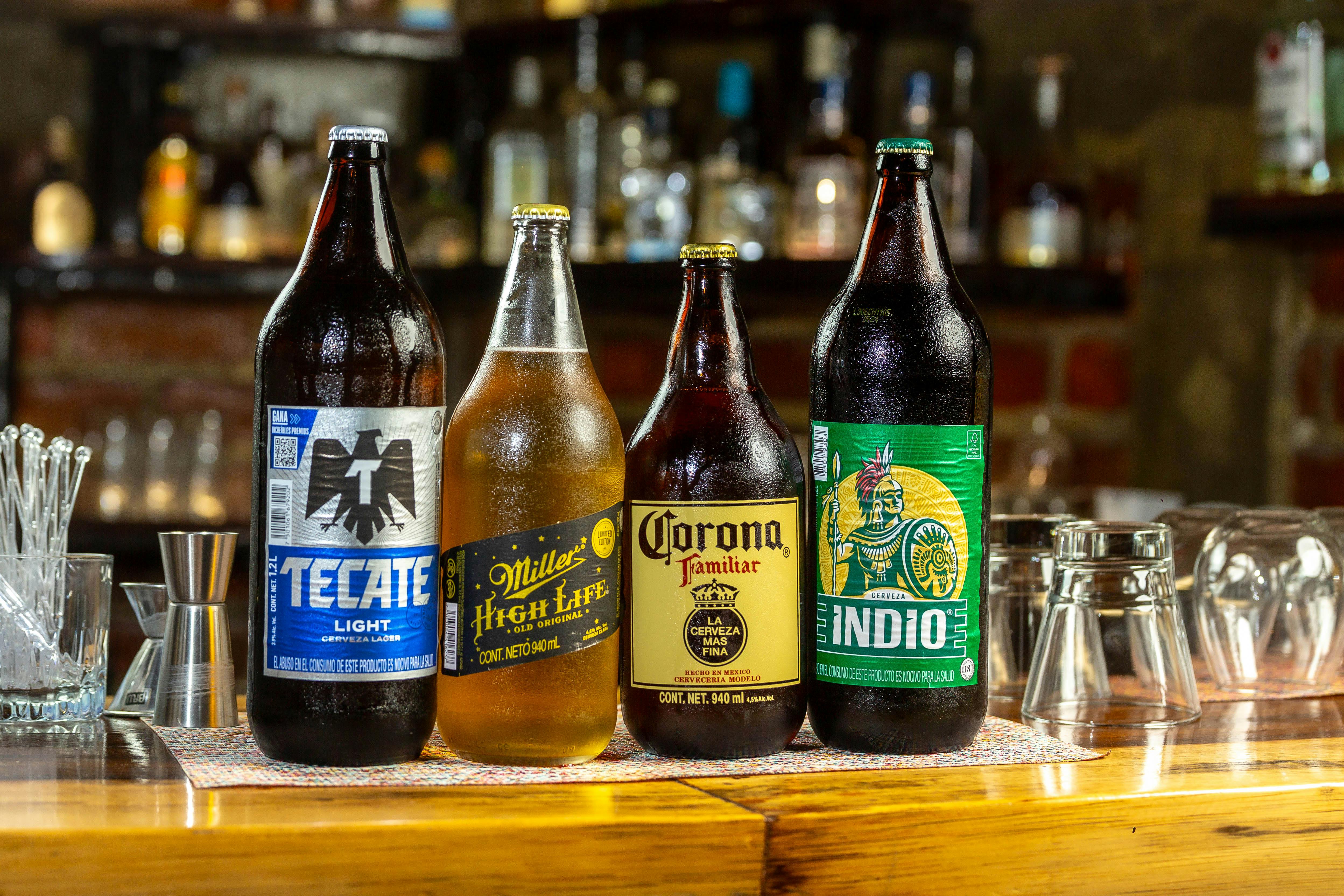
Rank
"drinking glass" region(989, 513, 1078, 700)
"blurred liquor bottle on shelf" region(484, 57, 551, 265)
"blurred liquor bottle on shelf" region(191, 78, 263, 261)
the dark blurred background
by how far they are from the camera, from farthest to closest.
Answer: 1. "blurred liquor bottle on shelf" region(191, 78, 263, 261)
2. "blurred liquor bottle on shelf" region(484, 57, 551, 265)
3. the dark blurred background
4. "drinking glass" region(989, 513, 1078, 700)

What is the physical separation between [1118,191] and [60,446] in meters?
1.56

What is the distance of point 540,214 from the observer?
72 centimetres

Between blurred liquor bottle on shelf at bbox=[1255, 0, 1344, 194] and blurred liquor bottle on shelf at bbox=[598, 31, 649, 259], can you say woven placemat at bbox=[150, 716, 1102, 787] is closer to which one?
blurred liquor bottle on shelf at bbox=[1255, 0, 1344, 194]

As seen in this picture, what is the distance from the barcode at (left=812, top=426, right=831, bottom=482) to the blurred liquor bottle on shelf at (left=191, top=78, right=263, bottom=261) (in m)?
→ 1.60

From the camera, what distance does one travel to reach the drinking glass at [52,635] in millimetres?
758

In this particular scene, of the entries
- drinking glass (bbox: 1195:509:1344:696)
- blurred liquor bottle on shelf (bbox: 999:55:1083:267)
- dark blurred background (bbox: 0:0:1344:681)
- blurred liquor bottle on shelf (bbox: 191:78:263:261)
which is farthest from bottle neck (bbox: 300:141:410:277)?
blurred liquor bottle on shelf (bbox: 191:78:263:261)

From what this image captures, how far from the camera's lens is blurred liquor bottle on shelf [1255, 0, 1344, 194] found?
1.66 m

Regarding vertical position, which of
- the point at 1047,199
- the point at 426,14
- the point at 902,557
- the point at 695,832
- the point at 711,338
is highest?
the point at 426,14

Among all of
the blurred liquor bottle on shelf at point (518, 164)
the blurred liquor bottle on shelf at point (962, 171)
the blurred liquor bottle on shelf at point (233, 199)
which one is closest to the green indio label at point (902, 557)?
the blurred liquor bottle on shelf at point (962, 171)

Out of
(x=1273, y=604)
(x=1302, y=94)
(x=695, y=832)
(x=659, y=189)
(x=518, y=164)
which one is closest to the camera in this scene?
(x=695, y=832)

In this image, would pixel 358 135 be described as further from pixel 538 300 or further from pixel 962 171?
pixel 962 171

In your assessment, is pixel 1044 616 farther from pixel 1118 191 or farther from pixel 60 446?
pixel 1118 191

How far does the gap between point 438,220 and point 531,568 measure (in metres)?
1.59

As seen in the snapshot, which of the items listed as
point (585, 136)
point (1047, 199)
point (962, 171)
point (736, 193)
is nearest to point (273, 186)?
point (585, 136)
